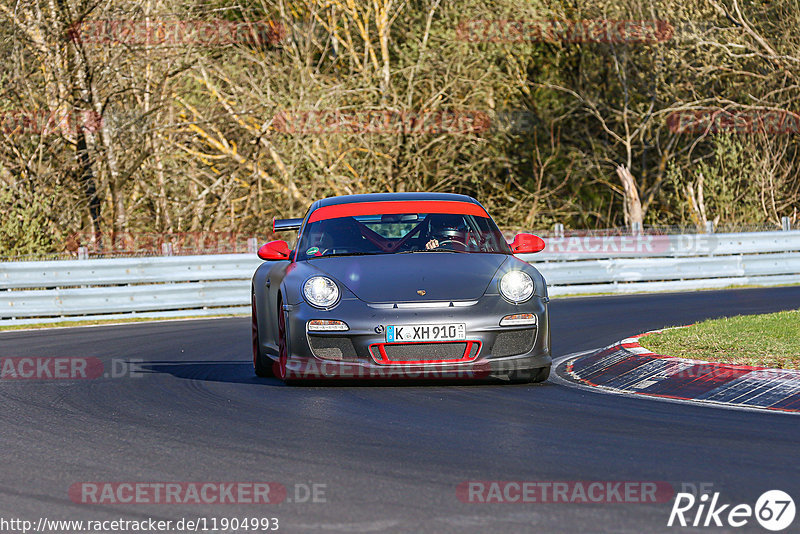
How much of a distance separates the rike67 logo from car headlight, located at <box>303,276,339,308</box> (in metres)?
4.25

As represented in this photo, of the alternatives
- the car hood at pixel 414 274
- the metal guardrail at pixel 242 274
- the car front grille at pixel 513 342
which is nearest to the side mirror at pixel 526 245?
the car hood at pixel 414 274

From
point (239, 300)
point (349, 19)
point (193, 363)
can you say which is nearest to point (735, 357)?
point (193, 363)

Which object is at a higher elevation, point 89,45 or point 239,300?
point 89,45

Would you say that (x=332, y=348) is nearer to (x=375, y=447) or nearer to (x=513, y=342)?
(x=513, y=342)

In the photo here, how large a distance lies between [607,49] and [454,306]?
26051 mm

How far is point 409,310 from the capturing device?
9.20 metres

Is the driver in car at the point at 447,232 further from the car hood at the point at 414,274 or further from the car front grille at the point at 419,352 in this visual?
the car front grille at the point at 419,352

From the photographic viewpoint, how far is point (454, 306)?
30.3 ft

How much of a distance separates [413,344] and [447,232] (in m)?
1.64

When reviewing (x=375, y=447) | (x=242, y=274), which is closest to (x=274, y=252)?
(x=375, y=447)

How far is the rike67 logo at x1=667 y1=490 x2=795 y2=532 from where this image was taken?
5.12 meters

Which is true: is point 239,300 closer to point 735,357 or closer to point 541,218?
point 735,357

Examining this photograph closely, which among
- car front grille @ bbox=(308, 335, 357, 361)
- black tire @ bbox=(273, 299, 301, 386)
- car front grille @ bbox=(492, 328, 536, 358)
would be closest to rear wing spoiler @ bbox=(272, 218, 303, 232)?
black tire @ bbox=(273, 299, 301, 386)

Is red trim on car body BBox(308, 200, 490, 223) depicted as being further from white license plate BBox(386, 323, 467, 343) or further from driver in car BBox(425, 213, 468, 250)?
white license plate BBox(386, 323, 467, 343)
